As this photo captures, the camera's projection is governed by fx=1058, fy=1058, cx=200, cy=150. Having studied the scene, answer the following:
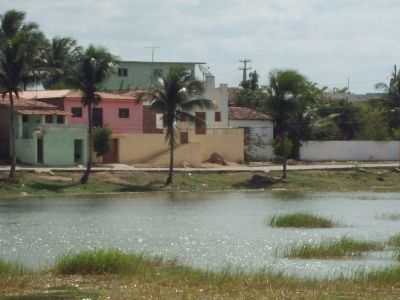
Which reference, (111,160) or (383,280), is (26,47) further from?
(383,280)

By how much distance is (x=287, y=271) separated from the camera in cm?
2636

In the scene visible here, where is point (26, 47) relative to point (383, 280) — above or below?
above

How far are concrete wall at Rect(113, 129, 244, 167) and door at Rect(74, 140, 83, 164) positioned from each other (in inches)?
141

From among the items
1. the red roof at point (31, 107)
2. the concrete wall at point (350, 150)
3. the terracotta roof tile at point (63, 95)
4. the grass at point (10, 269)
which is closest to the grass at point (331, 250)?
the grass at point (10, 269)

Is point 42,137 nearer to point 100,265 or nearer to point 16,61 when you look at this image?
point 16,61

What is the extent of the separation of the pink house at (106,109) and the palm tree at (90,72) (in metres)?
12.5

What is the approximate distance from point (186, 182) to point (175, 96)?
20.1 feet

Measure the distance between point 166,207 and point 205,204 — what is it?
11.5 feet

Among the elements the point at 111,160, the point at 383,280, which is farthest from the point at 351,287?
the point at 111,160

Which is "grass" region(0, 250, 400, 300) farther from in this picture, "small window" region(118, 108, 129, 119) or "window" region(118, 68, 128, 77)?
"window" region(118, 68, 128, 77)

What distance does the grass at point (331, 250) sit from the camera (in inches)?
1158

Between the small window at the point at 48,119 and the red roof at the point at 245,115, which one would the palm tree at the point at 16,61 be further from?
the red roof at the point at 245,115

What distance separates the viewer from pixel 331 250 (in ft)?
97.5

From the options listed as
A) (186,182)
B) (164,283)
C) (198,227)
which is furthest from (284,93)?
(164,283)
